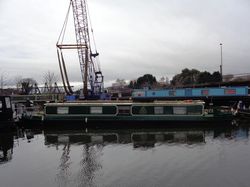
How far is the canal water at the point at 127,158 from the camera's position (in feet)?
55.7

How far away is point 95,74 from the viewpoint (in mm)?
72125

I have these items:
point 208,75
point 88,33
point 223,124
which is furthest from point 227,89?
point 208,75

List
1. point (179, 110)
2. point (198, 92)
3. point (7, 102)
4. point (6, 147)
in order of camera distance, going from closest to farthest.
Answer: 1. point (6, 147)
2. point (7, 102)
3. point (179, 110)
4. point (198, 92)

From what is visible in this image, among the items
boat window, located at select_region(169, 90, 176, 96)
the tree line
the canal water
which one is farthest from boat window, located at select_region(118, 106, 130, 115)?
the tree line

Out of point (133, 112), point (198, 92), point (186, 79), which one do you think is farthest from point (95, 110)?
point (186, 79)

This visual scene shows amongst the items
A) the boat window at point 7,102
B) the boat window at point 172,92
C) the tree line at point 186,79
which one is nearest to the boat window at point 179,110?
the boat window at point 7,102

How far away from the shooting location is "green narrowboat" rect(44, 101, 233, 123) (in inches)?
1464

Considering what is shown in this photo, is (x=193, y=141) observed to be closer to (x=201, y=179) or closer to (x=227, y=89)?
(x=201, y=179)

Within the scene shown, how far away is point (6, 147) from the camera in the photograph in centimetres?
2662

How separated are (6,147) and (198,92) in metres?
36.5

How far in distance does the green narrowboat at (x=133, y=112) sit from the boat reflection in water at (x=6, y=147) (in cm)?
→ 654

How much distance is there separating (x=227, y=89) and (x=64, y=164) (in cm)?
3795

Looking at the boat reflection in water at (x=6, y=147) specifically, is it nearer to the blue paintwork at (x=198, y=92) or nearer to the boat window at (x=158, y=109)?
the boat window at (x=158, y=109)

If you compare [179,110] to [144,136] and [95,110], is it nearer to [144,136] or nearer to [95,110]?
[144,136]
